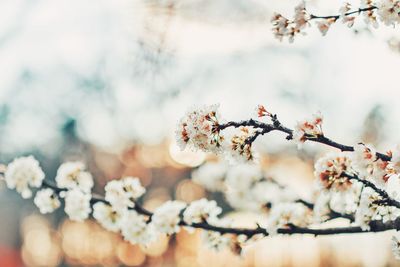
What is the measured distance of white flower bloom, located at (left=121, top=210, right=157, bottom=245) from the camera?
319 cm

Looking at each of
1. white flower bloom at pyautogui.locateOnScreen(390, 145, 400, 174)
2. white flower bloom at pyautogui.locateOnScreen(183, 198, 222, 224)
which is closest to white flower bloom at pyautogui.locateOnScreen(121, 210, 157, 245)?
white flower bloom at pyautogui.locateOnScreen(183, 198, 222, 224)

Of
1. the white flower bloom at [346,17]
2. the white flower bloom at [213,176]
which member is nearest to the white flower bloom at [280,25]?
the white flower bloom at [346,17]

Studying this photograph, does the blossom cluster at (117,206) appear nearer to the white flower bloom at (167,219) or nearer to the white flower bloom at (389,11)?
the white flower bloom at (167,219)

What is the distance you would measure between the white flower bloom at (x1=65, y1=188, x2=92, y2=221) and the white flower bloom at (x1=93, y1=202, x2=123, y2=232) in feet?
0.32

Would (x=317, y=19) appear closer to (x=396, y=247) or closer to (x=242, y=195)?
(x=396, y=247)

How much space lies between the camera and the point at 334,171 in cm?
212

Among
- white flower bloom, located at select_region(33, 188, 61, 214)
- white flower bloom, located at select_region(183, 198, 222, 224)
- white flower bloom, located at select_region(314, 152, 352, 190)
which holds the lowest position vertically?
white flower bloom, located at select_region(314, 152, 352, 190)

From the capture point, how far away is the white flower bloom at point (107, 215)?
3.29m

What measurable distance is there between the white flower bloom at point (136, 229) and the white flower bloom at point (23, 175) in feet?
2.31

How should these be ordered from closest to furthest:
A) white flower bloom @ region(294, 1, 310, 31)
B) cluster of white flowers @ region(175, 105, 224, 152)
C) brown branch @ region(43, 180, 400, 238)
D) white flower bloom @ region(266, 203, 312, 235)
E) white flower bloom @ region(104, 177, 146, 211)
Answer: cluster of white flowers @ region(175, 105, 224, 152) → white flower bloom @ region(294, 1, 310, 31) → brown branch @ region(43, 180, 400, 238) → white flower bloom @ region(266, 203, 312, 235) → white flower bloom @ region(104, 177, 146, 211)

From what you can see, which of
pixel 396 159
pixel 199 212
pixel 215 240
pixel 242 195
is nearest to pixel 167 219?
pixel 199 212

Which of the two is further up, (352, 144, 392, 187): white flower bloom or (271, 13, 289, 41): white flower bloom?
(271, 13, 289, 41): white flower bloom

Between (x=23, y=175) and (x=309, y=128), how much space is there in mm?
2111

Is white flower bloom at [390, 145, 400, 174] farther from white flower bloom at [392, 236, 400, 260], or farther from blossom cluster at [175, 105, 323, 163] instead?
white flower bloom at [392, 236, 400, 260]
